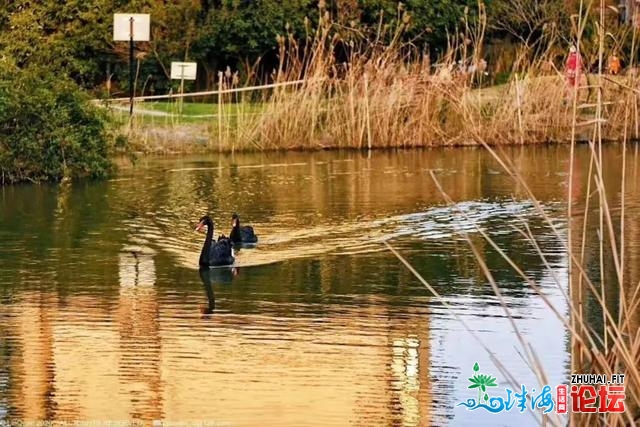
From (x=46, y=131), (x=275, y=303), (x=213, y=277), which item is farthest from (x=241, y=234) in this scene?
(x=46, y=131)

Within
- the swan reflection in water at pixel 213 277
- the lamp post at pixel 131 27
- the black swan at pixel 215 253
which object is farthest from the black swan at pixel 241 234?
the lamp post at pixel 131 27

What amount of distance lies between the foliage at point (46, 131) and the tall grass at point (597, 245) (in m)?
6.57

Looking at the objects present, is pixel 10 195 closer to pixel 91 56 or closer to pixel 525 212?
pixel 525 212

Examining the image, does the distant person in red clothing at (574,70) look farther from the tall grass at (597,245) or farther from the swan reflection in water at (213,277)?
the swan reflection in water at (213,277)

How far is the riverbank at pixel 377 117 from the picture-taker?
2764 centimetres

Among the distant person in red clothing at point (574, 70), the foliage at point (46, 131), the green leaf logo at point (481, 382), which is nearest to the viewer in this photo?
the distant person in red clothing at point (574, 70)

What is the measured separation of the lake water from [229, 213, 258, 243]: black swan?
17cm

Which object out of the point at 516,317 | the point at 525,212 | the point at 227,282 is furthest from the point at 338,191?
the point at 516,317

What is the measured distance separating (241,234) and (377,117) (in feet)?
41.2

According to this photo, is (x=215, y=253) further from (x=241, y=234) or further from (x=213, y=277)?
(x=241, y=234)

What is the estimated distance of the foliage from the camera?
2205 centimetres

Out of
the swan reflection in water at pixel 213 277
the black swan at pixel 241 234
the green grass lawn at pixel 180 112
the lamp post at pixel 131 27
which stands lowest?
the swan reflection in water at pixel 213 277

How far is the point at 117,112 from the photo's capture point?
2822 centimetres

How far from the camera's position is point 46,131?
22.3 m
